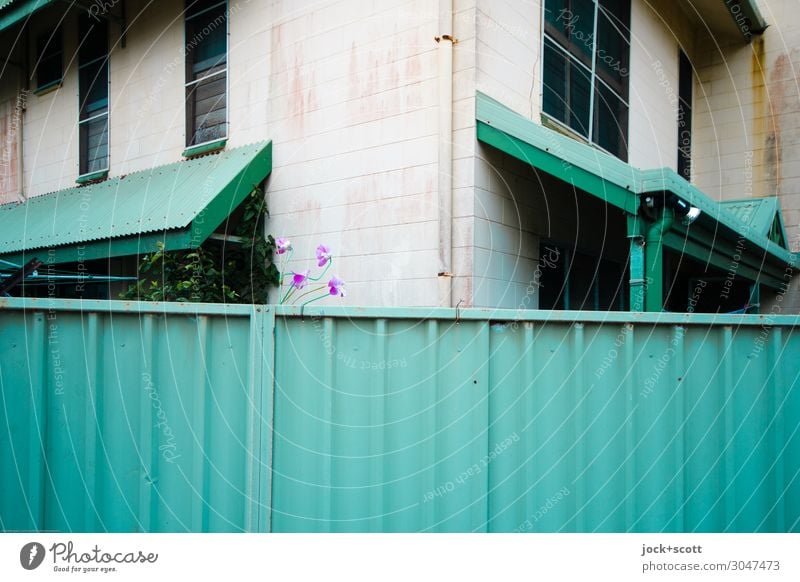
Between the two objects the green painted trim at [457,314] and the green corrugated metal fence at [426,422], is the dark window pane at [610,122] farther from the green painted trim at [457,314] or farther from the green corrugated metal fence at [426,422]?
the green corrugated metal fence at [426,422]

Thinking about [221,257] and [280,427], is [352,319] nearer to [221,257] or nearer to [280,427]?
[280,427]

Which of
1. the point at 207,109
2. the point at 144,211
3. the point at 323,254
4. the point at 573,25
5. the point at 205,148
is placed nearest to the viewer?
the point at 323,254

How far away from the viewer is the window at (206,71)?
7.33m

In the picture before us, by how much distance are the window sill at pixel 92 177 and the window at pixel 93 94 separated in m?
0.09

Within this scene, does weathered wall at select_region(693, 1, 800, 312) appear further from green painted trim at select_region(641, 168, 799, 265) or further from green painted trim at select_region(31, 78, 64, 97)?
green painted trim at select_region(31, 78, 64, 97)

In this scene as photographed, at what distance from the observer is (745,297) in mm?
9469

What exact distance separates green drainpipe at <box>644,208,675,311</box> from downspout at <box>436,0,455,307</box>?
1588 mm

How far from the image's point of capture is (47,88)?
9.86 metres

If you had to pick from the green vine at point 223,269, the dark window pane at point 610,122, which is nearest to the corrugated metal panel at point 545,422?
the green vine at point 223,269

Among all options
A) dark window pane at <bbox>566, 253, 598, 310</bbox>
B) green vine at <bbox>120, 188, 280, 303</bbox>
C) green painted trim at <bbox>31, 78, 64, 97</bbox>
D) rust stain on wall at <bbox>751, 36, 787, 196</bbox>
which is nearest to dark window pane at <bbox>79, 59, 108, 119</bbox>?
green painted trim at <bbox>31, 78, 64, 97</bbox>

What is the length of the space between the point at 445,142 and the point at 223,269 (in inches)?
108

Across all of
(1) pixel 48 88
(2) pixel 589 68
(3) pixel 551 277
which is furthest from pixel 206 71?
(3) pixel 551 277

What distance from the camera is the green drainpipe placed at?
472 cm

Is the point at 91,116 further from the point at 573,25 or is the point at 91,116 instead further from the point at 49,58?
the point at 573,25
